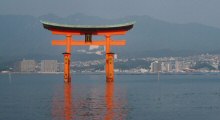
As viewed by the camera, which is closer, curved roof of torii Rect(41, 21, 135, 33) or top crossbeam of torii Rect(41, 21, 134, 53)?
curved roof of torii Rect(41, 21, 135, 33)

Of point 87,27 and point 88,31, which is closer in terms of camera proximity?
point 87,27

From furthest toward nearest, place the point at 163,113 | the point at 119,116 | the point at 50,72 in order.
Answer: the point at 50,72 → the point at 163,113 → the point at 119,116

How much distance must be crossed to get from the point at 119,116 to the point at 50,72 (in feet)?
551

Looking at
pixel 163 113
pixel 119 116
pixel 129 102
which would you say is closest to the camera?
pixel 119 116

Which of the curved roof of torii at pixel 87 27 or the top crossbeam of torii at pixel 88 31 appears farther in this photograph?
the top crossbeam of torii at pixel 88 31

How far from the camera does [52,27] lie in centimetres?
6347

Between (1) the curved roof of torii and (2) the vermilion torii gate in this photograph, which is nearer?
(1) the curved roof of torii

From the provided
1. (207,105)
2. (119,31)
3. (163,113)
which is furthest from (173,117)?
(119,31)

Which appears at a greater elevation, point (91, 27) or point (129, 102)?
point (91, 27)

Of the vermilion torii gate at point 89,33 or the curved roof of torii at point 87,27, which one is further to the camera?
the vermilion torii gate at point 89,33

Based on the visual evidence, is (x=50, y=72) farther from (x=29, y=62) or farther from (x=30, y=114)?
(x=30, y=114)

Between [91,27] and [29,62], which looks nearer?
[91,27]

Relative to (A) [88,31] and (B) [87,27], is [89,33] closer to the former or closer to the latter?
(A) [88,31]

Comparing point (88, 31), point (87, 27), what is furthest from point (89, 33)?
point (87, 27)
